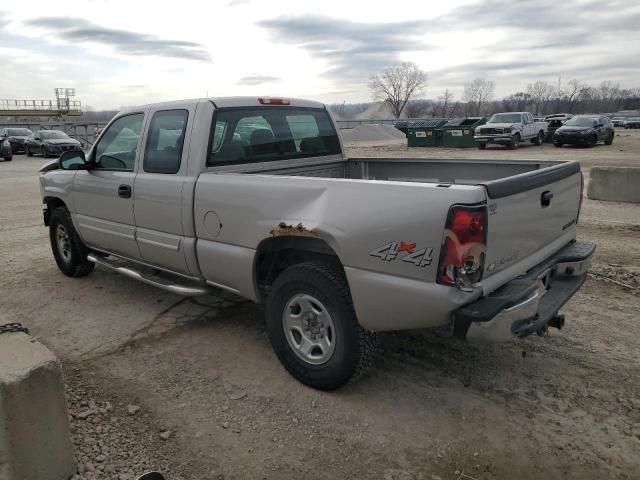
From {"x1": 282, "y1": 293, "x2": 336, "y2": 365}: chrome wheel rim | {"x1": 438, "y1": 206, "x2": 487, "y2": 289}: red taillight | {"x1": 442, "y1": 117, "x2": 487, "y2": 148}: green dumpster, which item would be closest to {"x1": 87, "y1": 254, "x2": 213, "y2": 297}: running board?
{"x1": 282, "y1": 293, "x2": 336, "y2": 365}: chrome wheel rim

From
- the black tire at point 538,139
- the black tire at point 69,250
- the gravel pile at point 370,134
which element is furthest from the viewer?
the gravel pile at point 370,134

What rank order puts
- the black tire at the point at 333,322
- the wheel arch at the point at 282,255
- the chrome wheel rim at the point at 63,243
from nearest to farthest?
1. the black tire at the point at 333,322
2. the wheel arch at the point at 282,255
3. the chrome wheel rim at the point at 63,243

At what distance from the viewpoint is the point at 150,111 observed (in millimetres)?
4727

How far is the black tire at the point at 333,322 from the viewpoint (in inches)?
130

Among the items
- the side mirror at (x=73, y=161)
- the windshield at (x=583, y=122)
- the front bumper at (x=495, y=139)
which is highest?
the windshield at (x=583, y=122)

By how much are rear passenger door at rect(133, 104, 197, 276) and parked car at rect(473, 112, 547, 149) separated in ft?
80.1

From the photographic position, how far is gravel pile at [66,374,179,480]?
2.86m

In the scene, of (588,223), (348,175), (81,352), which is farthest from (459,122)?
(81,352)

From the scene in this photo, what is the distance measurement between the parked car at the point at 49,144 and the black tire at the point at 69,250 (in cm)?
2202

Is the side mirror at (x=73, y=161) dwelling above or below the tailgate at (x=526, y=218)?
above

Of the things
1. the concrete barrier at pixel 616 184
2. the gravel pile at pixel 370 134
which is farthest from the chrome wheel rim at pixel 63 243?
the gravel pile at pixel 370 134

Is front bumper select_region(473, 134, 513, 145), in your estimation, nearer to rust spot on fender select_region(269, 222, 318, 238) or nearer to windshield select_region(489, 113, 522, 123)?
windshield select_region(489, 113, 522, 123)

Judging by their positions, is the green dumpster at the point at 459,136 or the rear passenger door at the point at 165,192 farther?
the green dumpster at the point at 459,136

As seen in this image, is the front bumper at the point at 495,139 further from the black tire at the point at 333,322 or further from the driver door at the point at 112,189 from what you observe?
the black tire at the point at 333,322
